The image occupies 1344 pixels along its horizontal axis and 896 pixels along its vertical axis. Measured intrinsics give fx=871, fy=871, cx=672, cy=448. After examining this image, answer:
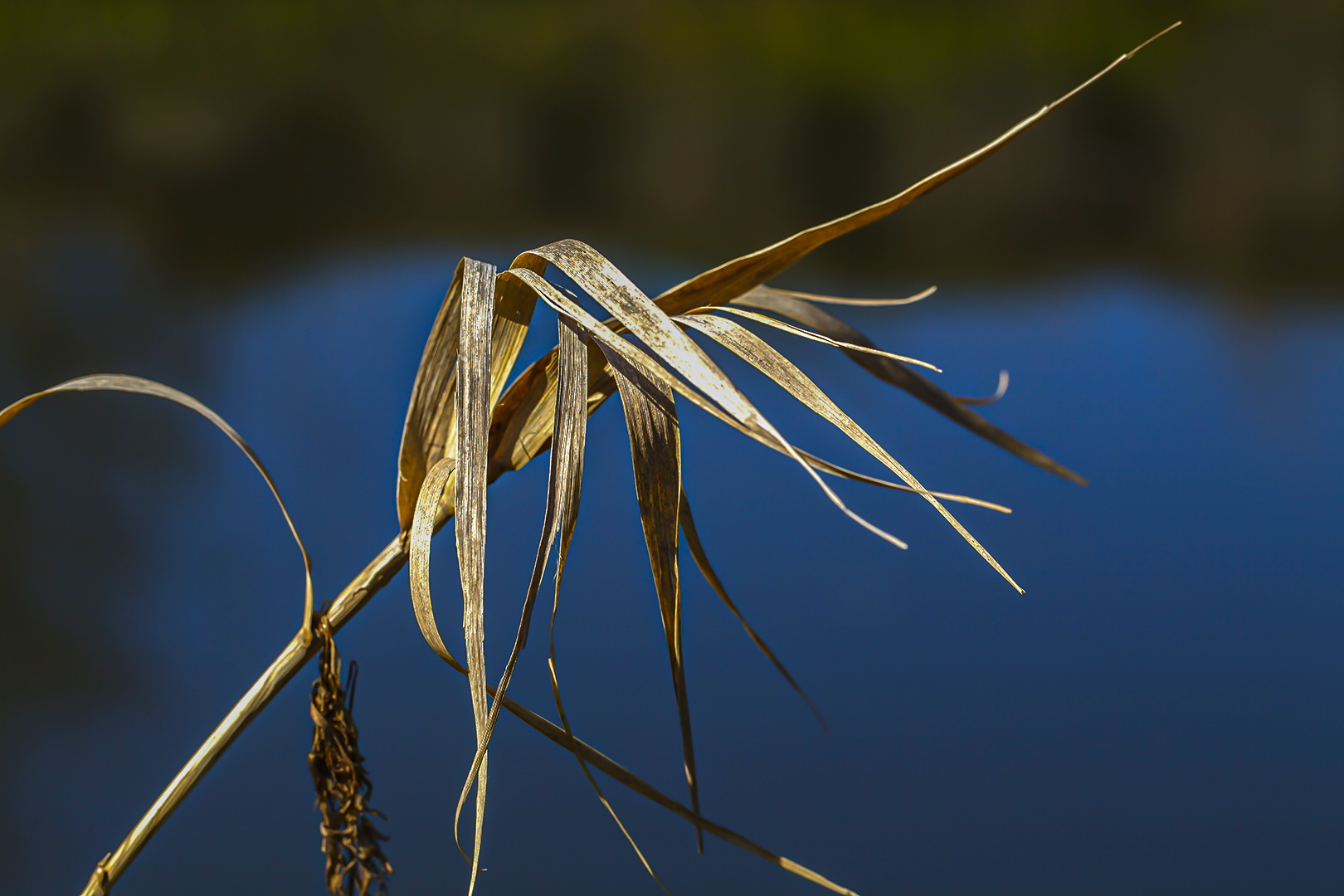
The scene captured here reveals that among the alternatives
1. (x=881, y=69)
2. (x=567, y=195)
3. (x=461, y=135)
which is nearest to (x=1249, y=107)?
(x=881, y=69)

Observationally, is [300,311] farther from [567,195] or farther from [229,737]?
[229,737]

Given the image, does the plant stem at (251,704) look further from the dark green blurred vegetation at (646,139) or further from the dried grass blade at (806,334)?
the dark green blurred vegetation at (646,139)

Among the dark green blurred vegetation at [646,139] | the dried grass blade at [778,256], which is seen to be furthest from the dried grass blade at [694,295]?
the dark green blurred vegetation at [646,139]

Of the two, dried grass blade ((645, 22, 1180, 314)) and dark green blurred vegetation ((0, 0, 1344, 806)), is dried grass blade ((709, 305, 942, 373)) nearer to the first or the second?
dried grass blade ((645, 22, 1180, 314))

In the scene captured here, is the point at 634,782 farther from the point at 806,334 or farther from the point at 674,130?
the point at 674,130

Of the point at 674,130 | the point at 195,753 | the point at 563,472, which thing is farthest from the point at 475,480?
the point at 674,130

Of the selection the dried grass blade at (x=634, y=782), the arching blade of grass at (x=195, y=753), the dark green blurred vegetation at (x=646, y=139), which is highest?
the dark green blurred vegetation at (x=646, y=139)

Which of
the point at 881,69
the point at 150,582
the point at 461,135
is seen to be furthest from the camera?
the point at 881,69

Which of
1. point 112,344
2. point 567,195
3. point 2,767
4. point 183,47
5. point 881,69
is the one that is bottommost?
point 2,767
